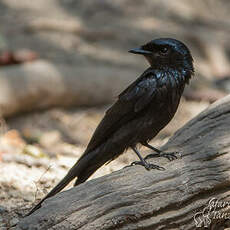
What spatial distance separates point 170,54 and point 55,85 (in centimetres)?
413

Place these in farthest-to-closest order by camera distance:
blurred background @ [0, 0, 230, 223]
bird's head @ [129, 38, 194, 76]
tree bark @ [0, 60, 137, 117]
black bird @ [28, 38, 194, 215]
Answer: tree bark @ [0, 60, 137, 117], blurred background @ [0, 0, 230, 223], bird's head @ [129, 38, 194, 76], black bird @ [28, 38, 194, 215]

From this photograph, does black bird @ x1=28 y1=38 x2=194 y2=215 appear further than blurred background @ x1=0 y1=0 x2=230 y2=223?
No

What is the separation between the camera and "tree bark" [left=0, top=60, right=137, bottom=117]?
844 centimetres

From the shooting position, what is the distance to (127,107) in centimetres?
489

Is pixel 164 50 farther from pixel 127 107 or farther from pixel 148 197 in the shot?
pixel 148 197

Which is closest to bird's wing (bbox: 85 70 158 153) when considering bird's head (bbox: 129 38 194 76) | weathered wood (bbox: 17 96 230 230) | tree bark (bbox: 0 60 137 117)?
bird's head (bbox: 129 38 194 76)

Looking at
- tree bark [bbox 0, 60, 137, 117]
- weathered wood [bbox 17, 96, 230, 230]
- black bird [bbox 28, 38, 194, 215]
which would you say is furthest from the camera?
tree bark [bbox 0, 60, 137, 117]

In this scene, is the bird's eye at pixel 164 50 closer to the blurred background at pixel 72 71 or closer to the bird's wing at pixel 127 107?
the bird's wing at pixel 127 107

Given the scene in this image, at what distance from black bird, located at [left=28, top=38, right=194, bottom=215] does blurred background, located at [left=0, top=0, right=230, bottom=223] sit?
2.08 ft

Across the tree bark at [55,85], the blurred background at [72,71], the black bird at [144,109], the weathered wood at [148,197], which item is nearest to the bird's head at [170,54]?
the black bird at [144,109]

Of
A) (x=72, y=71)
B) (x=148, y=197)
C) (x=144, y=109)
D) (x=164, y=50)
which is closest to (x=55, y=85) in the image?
(x=72, y=71)

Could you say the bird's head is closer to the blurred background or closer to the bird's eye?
the bird's eye

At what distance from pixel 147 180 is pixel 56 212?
0.73 meters

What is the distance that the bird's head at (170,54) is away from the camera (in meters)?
4.99
